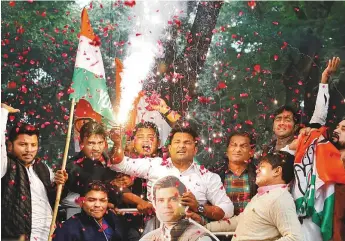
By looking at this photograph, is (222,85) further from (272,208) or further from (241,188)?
(272,208)

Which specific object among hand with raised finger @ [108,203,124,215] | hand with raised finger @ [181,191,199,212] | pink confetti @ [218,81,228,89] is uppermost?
pink confetti @ [218,81,228,89]

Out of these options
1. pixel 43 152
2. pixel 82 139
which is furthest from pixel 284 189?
pixel 43 152

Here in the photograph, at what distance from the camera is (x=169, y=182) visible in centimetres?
470

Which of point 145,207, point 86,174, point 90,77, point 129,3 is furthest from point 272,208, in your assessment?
A: point 129,3

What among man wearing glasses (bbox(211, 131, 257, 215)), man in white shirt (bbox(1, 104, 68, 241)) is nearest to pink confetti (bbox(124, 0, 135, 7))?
man in white shirt (bbox(1, 104, 68, 241))

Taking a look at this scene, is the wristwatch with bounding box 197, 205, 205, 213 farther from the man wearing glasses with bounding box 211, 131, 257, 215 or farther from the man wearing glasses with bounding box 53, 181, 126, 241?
the man wearing glasses with bounding box 53, 181, 126, 241

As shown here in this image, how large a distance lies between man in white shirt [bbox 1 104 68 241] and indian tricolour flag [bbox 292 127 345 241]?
172cm

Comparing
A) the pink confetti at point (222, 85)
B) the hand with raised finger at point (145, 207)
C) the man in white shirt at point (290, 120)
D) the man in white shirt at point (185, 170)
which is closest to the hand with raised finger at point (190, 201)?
the man in white shirt at point (185, 170)

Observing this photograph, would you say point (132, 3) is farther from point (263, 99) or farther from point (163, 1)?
point (263, 99)

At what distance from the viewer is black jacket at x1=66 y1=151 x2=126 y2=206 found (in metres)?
4.61

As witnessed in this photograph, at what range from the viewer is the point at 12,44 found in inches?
199

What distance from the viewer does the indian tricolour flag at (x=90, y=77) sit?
15.8 ft

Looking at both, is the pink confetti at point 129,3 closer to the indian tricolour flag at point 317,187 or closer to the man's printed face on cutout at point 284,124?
the man's printed face on cutout at point 284,124

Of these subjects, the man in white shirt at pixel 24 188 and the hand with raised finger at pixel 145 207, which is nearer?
the man in white shirt at pixel 24 188
